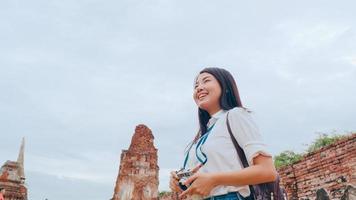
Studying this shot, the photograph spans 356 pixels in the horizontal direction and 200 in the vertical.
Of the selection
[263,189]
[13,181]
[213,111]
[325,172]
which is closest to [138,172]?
[13,181]

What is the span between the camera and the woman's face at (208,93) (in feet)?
5.73

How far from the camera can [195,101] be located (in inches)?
72.8

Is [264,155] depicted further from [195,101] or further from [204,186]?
[195,101]

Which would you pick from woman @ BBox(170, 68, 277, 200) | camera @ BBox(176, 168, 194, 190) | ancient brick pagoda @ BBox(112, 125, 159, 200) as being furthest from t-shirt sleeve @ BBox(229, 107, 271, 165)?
ancient brick pagoda @ BBox(112, 125, 159, 200)

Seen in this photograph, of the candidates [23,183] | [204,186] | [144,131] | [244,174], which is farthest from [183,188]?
[23,183]

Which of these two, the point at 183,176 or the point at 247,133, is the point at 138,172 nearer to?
the point at 183,176

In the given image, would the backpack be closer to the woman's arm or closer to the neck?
the woman's arm

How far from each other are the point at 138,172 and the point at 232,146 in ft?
27.4

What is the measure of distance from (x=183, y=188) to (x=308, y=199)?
5.71 metres

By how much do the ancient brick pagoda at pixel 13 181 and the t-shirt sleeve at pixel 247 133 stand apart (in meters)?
10.4

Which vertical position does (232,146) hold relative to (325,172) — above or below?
below

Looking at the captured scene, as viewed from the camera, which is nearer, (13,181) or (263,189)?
(263,189)

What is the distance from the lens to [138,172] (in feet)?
31.4

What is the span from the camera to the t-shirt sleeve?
1434 millimetres
